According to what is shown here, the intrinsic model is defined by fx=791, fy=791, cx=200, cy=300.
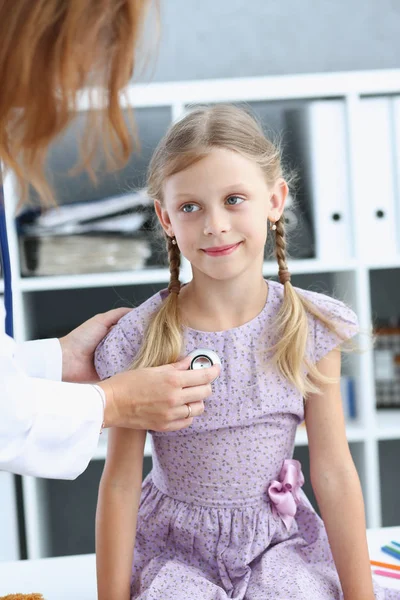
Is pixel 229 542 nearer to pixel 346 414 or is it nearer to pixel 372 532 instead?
pixel 372 532

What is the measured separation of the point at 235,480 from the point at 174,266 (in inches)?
14.0

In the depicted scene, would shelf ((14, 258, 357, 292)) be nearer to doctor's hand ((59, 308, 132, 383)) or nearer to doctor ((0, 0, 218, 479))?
doctor's hand ((59, 308, 132, 383))

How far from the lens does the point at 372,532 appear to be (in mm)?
1521

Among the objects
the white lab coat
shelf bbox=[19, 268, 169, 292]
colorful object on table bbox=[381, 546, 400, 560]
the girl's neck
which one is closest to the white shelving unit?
shelf bbox=[19, 268, 169, 292]

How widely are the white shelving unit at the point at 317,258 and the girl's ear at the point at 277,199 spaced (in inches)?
34.0

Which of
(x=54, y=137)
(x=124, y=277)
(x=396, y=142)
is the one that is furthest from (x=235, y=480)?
(x=396, y=142)

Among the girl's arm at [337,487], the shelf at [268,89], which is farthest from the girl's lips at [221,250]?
the shelf at [268,89]

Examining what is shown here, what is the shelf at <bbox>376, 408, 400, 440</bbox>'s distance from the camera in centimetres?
228

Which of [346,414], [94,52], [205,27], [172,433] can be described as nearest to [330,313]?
[172,433]

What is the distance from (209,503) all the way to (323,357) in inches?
11.5

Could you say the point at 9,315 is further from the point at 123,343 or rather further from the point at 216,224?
the point at 216,224

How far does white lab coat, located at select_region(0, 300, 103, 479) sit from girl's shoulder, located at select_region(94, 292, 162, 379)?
19cm

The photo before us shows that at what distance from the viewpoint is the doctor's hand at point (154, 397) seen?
3.65ft

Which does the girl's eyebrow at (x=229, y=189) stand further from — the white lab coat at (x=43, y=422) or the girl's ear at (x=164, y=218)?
the white lab coat at (x=43, y=422)
